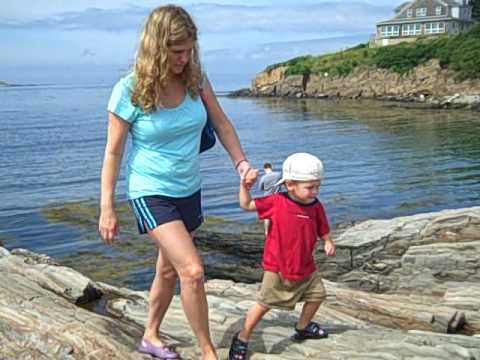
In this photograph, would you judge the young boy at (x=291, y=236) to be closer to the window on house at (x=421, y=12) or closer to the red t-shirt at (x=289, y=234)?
the red t-shirt at (x=289, y=234)

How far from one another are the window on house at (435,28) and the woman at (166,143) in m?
105

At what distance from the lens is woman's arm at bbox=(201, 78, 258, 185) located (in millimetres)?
5688

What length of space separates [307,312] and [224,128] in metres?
1.97

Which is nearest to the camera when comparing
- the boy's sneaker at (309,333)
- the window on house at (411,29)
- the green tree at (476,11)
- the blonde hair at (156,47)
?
the blonde hair at (156,47)

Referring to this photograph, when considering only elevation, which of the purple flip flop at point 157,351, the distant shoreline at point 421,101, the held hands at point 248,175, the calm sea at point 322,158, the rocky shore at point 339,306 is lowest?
the calm sea at point 322,158

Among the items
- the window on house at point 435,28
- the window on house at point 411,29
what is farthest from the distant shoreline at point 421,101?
the window on house at point 435,28

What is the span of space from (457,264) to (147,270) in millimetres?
6481

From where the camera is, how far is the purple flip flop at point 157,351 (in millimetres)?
6082

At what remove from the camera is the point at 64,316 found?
23.0 feet

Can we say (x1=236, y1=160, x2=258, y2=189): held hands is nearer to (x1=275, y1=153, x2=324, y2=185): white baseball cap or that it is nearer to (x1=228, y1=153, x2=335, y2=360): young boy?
(x1=228, y1=153, x2=335, y2=360): young boy

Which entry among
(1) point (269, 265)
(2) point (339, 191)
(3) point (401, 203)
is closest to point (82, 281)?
(1) point (269, 265)

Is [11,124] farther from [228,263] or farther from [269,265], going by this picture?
[269,265]

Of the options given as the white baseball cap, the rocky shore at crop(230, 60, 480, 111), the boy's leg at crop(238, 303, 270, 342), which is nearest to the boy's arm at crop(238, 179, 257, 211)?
the white baseball cap

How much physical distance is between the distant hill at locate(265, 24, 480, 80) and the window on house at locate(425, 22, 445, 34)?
1485cm
